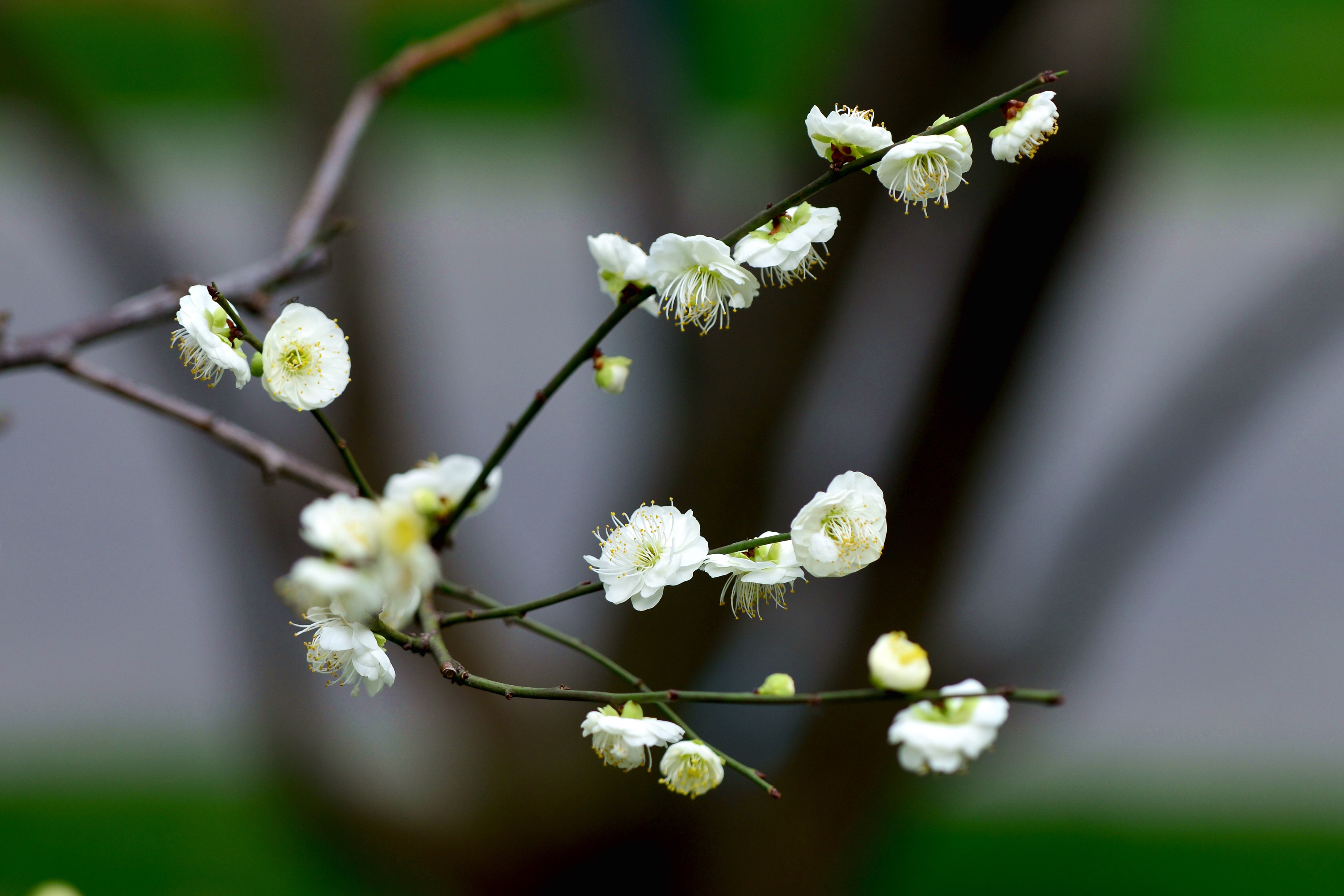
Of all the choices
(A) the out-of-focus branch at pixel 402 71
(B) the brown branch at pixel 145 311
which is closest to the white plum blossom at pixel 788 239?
(B) the brown branch at pixel 145 311

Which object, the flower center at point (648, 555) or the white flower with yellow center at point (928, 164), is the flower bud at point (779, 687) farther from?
the white flower with yellow center at point (928, 164)

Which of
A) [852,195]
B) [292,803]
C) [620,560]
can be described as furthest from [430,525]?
[292,803]

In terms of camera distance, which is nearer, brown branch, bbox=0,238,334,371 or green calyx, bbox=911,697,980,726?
green calyx, bbox=911,697,980,726

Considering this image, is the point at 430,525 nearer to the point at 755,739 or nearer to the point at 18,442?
the point at 755,739

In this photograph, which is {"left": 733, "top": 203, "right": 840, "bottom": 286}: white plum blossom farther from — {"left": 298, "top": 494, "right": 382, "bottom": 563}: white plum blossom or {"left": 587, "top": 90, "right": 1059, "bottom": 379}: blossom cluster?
{"left": 298, "top": 494, "right": 382, "bottom": 563}: white plum blossom

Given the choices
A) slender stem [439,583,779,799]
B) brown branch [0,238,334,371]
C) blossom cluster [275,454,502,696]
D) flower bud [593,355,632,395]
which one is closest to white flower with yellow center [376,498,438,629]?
blossom cluster [275,454,502,696]

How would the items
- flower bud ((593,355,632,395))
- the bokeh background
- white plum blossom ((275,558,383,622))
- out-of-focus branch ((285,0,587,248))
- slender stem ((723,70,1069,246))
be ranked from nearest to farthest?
white plum blossom ((275,558,383,622))
slender stem ((723,70,1069,246))
flower bud ((593,355,632,395))
out-of-focus branch ((285,0,587,248))
the bokeh background

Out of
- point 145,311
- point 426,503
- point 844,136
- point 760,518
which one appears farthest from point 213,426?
point 760,518
